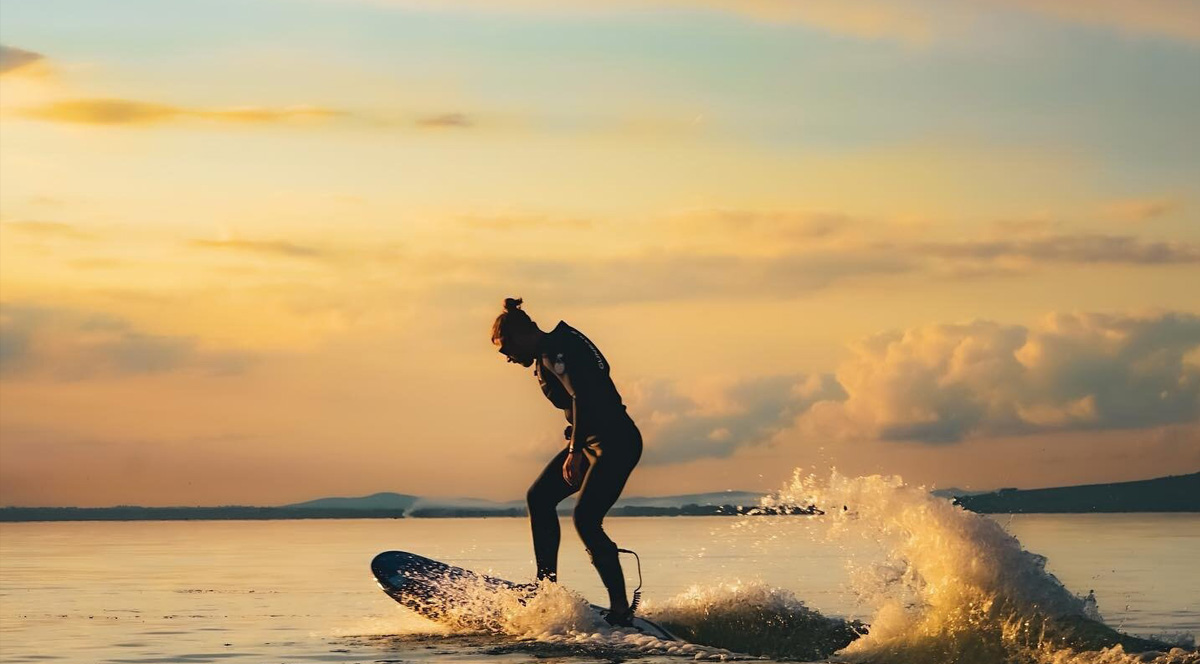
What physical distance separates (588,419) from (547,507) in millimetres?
1183

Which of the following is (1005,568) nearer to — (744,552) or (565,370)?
(565,370)

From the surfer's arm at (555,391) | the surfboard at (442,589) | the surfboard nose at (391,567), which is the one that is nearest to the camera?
the surfer's arm at (555,391)

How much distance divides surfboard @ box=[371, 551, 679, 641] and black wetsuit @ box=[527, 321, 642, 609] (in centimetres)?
73

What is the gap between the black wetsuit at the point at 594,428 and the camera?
14477mm

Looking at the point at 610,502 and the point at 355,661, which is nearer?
the point at 355,661

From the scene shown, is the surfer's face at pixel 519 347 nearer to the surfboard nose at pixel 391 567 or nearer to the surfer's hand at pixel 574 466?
the surfer's hand at pixel 574 466

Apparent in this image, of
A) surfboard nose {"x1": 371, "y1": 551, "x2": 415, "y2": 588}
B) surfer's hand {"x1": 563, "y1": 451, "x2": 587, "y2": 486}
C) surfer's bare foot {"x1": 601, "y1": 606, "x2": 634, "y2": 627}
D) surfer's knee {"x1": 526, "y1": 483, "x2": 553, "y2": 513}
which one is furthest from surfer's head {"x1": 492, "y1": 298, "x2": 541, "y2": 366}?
surfboard nose {"x1": 371, "y1": 551, "x2": 415, "y2": 588}

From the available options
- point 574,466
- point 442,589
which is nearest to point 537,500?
point 574,466

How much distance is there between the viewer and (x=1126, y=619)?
17391 millimetres

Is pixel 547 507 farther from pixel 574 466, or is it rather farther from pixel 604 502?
pixel 604 502

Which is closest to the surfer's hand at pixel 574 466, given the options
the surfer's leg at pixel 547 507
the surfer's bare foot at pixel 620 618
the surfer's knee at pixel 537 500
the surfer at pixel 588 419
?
the surfer at pixel 588 419

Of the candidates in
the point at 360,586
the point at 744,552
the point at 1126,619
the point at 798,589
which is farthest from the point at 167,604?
the point at 744,552

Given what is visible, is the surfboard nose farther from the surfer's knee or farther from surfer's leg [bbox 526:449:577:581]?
the surfer's knee

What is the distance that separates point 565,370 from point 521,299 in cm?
76
